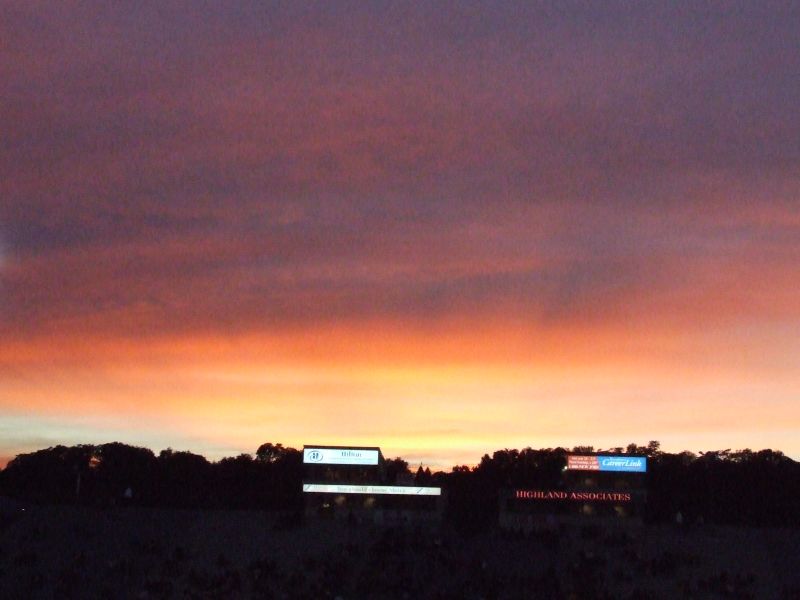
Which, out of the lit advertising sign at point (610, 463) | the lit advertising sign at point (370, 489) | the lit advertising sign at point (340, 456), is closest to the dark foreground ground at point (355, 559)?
the lit advertising sign at point (370, 489)

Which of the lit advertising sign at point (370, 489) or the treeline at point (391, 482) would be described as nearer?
the lit advertising sign at point (370, 489)

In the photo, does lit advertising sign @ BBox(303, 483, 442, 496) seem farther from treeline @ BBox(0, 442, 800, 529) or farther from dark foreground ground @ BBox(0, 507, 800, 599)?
dark foreground ground @ BBox(0, 507, 800, 599)

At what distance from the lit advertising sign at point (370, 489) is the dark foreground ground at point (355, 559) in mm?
6182

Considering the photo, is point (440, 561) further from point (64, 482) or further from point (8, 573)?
point (64, 482)

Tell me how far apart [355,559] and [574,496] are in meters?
19.2

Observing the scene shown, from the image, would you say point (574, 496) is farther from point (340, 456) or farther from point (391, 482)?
point (340, 456)

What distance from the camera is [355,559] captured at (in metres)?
65.8

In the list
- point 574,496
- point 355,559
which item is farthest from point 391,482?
point 355,559

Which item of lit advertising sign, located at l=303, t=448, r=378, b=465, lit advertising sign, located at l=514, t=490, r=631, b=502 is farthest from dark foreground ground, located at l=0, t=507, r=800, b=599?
lit advertising sign, located at l=303, t=448, r=378, b=465

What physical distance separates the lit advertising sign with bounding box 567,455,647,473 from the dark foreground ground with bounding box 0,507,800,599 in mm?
6294

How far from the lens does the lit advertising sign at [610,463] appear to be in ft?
261

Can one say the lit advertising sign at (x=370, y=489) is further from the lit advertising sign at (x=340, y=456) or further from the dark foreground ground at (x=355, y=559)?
the dark foreground ground at (x=355, y=559)

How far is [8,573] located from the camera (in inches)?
2489

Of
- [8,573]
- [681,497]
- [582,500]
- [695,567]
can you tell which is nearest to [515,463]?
[681,497]
